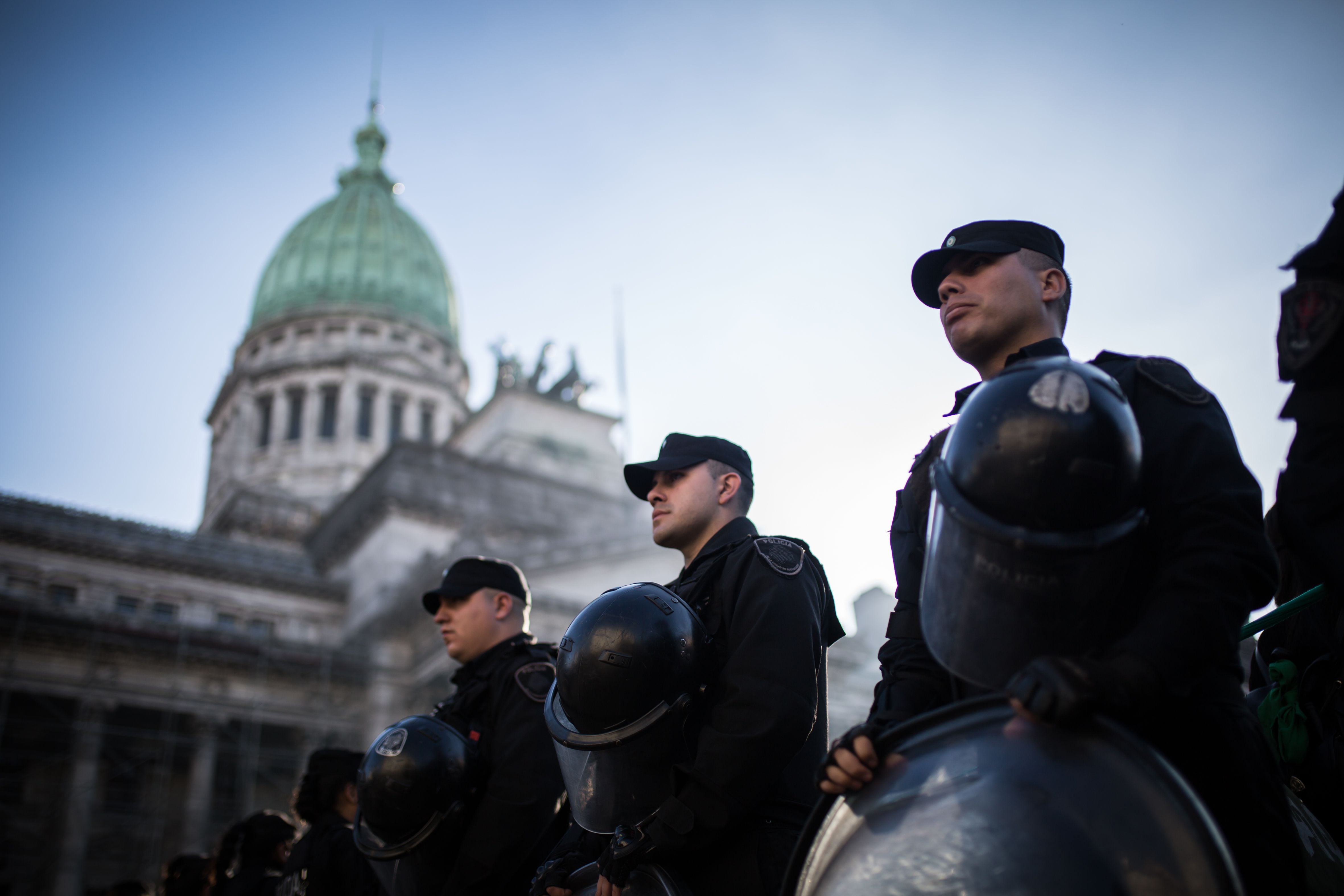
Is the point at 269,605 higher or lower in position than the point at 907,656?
higher

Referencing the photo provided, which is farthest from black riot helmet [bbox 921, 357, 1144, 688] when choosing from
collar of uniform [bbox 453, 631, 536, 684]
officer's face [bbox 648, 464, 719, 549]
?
collar of uniform [bbox 453, 631, 536, 684]

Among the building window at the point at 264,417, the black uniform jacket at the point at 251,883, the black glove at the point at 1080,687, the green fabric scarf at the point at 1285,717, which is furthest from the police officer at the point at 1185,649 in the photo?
the building window at the point at 264,417

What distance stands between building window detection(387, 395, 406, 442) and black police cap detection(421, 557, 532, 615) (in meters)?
55.2

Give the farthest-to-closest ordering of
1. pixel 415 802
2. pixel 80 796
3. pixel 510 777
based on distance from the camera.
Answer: pixel 80 796
pixel 510 777
pixel 415 802

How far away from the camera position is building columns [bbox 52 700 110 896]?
2872cm

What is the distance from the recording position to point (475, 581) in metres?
5.59

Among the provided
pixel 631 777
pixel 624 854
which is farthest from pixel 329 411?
pixel 624 854

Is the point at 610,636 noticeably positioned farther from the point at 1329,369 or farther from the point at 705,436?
the point at 1329,369

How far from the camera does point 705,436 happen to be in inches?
177

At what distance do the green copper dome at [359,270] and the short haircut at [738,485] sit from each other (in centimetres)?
5923

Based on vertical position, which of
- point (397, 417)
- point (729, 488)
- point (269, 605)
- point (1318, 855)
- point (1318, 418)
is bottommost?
point (1318, 855)

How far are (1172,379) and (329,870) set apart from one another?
15.7ft

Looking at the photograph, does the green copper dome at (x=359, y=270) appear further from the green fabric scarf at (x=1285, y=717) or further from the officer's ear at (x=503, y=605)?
the green fabric scarf at (x=1285, y=717)

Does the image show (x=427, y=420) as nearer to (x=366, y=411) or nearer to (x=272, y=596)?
(x=366, y=411)
